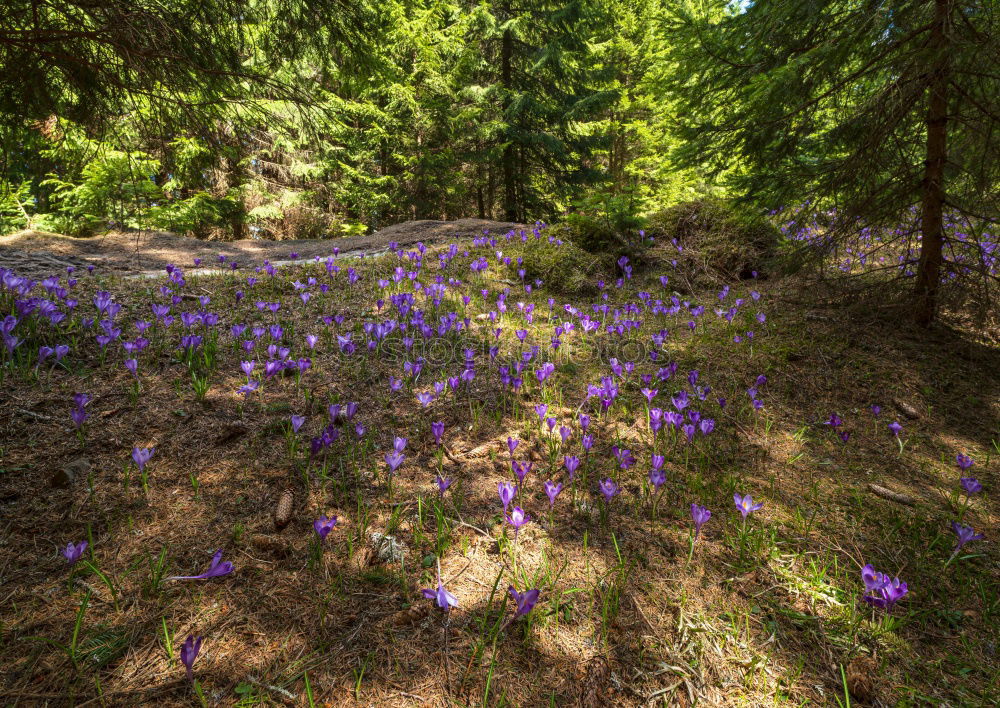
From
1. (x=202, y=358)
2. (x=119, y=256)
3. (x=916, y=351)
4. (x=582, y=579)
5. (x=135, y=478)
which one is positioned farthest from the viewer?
(x=119, y=256)

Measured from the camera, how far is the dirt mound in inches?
206

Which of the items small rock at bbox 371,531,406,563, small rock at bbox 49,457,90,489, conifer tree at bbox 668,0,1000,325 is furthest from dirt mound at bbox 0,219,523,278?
conifer tree at bbox 668,0,1000,325

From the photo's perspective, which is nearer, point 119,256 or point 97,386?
point 97,386

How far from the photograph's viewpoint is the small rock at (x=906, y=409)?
3066 millimetres

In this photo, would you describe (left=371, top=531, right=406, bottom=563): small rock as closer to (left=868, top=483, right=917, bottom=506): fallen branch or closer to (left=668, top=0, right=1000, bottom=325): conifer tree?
(left=868, top=483, right=917, bottom=506): fallen branch

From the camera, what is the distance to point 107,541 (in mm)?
1637

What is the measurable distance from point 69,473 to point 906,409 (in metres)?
5.15

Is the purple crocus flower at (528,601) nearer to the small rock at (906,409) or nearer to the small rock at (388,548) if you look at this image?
the small rock at (388,548)

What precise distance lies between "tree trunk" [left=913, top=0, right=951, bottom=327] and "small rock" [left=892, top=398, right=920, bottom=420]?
1.53 meters

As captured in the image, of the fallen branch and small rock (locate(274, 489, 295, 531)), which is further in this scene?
the fallen branch

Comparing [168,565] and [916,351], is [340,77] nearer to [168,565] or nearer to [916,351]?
[168,565]

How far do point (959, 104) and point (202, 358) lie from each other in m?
6.39

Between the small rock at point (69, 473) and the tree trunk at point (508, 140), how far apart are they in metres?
11.3

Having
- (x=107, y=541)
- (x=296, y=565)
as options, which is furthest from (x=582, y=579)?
(x=107, y=541)
